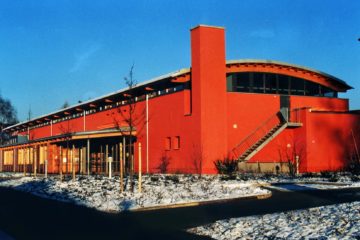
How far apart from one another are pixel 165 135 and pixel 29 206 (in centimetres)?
1973

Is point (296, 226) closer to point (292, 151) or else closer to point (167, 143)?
point (167, 143)

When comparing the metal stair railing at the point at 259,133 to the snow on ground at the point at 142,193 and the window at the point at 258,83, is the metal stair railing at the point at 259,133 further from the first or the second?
the snow on ground at the point at 142,193

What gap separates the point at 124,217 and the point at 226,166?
18.9 metres

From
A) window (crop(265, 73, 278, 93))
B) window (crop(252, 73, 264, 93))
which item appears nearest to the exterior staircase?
window (crop(265, 73, 278, 93))

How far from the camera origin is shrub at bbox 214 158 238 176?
32188mm

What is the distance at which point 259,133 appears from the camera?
36719mm

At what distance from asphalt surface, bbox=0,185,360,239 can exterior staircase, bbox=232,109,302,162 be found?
15007mm

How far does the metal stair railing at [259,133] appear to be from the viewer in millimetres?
35781

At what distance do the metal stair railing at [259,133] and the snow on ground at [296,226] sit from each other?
22.7m

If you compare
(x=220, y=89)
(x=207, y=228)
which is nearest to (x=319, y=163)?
(x=220, y=89)

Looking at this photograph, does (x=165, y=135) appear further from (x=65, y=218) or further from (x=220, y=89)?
(x=65, y=218)

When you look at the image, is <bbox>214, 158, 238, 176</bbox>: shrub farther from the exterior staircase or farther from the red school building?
the exterior staircase

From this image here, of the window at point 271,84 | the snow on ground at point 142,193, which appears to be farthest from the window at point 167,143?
the snow on ground at point 142,193

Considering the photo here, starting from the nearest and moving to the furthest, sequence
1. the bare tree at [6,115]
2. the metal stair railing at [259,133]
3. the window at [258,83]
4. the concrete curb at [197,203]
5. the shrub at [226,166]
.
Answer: the concrete curb at [197,203], the shrub at [226,166], the metal stair railing at [259,133], the window at [258,83], the bare tree at [6,115]
